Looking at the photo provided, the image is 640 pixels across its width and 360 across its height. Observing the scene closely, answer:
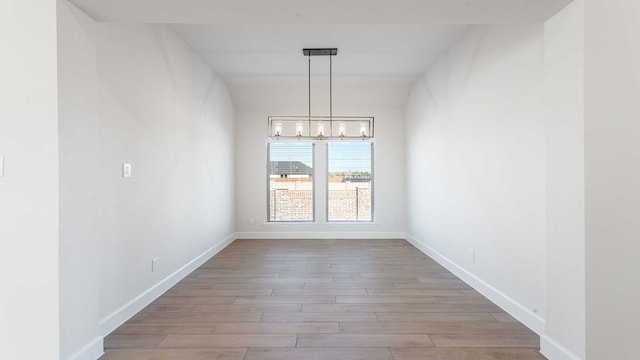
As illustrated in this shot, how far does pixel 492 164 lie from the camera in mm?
2977

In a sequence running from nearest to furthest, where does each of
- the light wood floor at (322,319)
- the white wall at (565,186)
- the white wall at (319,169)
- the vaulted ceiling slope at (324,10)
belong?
the white wall at (565,186)
the vaulted ceiling slope at (324,10)
the light wood floor at (322,319)
the white wall at (319,169)

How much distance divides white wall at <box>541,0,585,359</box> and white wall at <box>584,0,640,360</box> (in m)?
0.05

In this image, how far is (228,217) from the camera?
554 cm

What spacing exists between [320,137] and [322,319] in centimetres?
→ 274

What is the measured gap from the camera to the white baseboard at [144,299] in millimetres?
2348

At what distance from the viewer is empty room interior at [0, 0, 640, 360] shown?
1.66 meters

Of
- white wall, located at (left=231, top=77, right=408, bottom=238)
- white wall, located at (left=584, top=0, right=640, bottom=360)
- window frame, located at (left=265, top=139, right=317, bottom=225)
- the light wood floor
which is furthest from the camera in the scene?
window frame, located at (left=265, top=139, right=317, bottom=225)

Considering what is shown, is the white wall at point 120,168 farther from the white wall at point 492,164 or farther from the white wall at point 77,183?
the white wall at point 492,164

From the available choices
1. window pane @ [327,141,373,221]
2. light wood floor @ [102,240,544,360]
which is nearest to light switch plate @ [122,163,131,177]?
light wood floor @ [102,240,544,360]

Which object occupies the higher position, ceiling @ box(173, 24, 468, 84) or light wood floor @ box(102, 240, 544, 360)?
ceiling @ box(173, 24, 468, 84)

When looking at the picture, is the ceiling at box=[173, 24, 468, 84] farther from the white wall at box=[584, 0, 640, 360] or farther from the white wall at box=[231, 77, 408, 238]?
the white wall at box=[584, 0, 640, 360]

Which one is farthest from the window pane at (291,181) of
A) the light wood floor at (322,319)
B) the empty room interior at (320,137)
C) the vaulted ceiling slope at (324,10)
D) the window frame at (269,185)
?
the vaulted ceiling slope at (324,10)

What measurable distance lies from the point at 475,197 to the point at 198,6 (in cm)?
311

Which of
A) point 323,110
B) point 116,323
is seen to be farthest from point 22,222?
point 323,110
